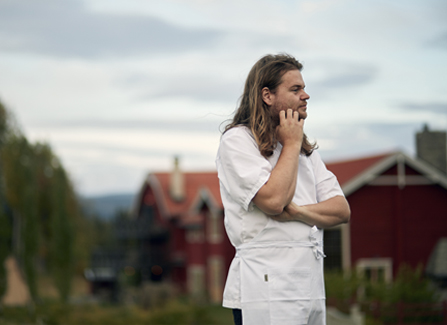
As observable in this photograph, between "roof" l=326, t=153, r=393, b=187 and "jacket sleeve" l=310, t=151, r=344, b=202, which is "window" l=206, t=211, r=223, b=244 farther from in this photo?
"jacket sleeve" l=310, t=151, r=344, b=202

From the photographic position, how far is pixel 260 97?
9.04ft

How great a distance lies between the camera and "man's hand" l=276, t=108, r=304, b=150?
8.70ft

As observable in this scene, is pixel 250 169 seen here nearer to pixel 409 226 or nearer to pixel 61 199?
pixel 409 226

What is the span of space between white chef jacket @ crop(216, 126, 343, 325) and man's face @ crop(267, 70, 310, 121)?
190 millimetres

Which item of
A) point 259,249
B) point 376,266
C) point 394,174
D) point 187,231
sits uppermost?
point 394,174

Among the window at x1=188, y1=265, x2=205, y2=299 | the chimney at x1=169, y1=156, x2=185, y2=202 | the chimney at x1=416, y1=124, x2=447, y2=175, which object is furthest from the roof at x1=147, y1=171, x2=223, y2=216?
the chimney at x1=416, y1=124, x2=447, y2=175

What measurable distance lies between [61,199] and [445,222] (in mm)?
17100

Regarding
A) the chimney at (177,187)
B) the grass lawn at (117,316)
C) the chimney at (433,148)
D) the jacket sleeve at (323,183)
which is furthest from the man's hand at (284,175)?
the chimney at (177,187)

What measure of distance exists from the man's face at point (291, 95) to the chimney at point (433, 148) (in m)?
22.6

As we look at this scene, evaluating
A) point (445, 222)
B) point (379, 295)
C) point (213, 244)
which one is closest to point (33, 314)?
point (213, 244)

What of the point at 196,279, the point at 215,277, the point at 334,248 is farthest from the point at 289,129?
the point at 196,279

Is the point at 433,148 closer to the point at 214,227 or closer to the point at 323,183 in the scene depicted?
the point at 214,227

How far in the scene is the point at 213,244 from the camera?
31.7 meters

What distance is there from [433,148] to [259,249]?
23887mm
